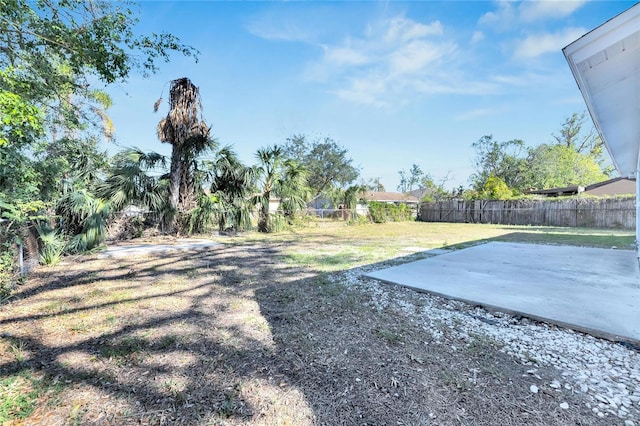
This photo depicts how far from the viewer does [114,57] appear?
4246 mm

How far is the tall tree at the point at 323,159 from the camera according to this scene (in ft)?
80.3

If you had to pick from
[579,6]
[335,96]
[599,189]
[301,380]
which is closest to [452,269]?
[301,380]

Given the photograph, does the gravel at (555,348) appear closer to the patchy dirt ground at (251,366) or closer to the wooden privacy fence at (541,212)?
the patchy dirt ground at (251,366)

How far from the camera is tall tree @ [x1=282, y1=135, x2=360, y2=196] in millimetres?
24469

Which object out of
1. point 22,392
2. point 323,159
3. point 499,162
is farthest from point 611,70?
point 499,162

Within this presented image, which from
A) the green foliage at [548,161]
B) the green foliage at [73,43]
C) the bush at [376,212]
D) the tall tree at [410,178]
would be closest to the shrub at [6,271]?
the green foliage at [73,43]

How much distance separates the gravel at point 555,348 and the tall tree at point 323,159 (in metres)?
21.5

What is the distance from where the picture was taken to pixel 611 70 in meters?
2.65

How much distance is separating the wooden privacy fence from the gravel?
15688 millimetres

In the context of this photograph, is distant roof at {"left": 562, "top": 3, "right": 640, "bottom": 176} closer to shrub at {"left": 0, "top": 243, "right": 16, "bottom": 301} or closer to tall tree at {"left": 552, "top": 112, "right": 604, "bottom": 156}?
shrub at {"left": 0, "top": 243, "right": 16, "bottom": 301}

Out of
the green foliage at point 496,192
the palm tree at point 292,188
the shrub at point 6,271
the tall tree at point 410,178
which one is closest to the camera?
the shrub at point 6,271

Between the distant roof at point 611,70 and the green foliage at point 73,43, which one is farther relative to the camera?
the green foliage at point 73,43

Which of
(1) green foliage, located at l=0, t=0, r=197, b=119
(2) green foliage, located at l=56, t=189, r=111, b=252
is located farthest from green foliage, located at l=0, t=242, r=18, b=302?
(2) green foliage, located at l=56, t=189, r=111, b=252

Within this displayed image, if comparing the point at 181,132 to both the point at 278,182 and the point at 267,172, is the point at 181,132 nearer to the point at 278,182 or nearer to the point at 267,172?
the point at 267,172
